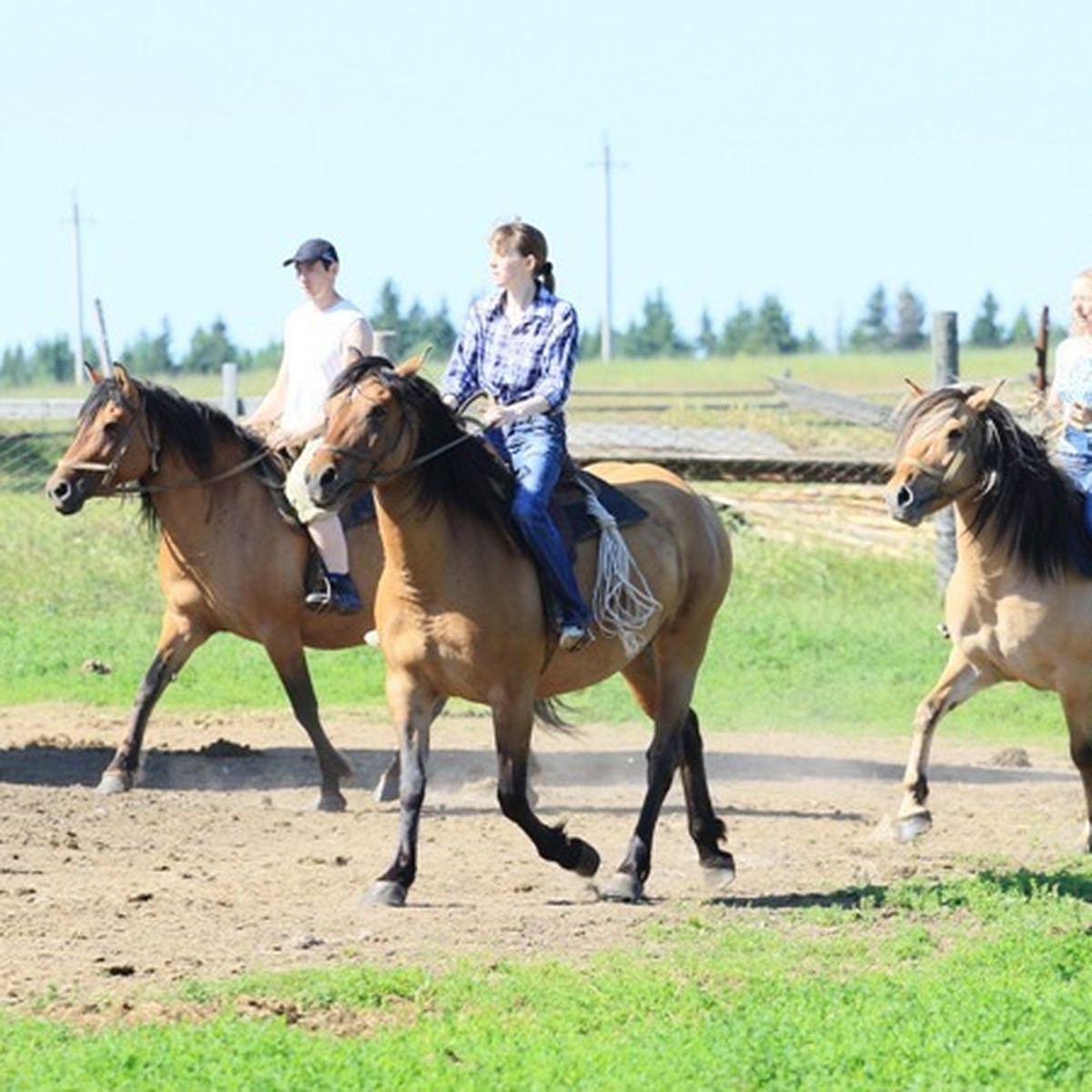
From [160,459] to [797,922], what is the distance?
4935mm

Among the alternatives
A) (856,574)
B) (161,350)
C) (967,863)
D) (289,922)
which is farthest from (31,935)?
(161,350)

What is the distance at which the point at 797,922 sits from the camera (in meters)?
9.33

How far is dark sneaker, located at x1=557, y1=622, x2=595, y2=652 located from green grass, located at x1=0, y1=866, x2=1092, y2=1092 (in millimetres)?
1354

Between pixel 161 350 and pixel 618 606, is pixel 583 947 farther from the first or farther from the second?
pixel 161 350

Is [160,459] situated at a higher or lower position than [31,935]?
higher

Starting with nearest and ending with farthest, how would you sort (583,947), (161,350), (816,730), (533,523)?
(583,947) < (533,523) < (816,730) < (161,350)

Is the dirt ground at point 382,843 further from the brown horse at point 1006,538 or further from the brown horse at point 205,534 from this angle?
the brown horse at point 1006,538

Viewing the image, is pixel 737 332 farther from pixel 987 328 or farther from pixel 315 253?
pixel 315 253

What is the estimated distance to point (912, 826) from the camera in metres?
11.8

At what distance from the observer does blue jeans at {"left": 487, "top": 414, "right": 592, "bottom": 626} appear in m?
9.95

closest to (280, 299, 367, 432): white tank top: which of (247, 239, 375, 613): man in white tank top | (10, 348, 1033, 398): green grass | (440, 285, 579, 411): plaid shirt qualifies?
(247, 239, 375, 613): man in white tank top

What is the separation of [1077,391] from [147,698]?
499 centimetres

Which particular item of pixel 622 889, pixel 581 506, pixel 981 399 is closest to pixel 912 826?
pixel 981 399

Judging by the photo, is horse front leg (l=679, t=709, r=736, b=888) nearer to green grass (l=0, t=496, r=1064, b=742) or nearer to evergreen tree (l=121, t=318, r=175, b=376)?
green grass (l=0, t=496, r=1064, b=742)
